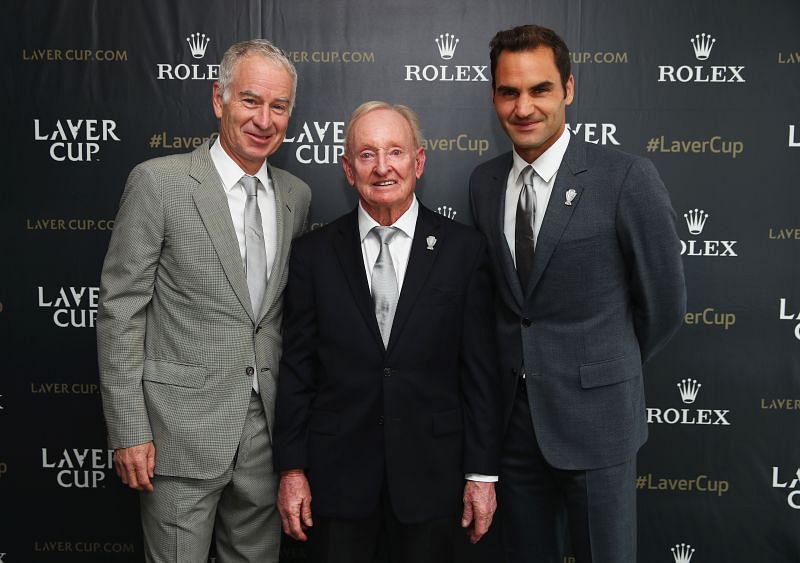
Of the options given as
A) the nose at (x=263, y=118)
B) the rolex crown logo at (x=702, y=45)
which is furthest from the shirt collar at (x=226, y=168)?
the rolex crown logo at (x=702, y=45)

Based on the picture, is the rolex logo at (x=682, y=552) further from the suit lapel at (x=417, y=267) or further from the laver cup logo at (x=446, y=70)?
the laver cup logo at (x=446, y=70)

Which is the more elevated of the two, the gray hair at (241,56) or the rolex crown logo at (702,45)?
the rolex crown logo at (702,45)

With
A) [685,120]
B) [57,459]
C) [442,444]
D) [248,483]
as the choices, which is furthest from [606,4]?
[57,459]

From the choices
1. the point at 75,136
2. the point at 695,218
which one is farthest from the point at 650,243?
the point at 75,136

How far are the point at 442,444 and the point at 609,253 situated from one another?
722 mm

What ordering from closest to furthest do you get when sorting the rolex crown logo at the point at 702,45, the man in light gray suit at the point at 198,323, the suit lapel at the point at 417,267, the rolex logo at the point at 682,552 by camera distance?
the suit lapel at the point at 417,267
the man in light gray suit at the point at 198,323
the rolex crown logo at the point at 702,45
the rolex logo at the point at 682,552

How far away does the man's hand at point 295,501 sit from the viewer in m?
1.86

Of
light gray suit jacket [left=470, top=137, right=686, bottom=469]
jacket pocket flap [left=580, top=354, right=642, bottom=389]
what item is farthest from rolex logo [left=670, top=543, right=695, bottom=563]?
jacket pocket flap [left=580, top=354, right=642, bottom=389]

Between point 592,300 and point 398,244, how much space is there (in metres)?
0.58

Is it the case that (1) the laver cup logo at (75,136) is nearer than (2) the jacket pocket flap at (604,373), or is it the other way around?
(2) the jacket pocket flap at (604,373)

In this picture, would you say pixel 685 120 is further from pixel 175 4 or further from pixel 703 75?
pixel 175 4

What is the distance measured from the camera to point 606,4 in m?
2.66

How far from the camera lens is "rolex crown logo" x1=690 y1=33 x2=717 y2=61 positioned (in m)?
2.65

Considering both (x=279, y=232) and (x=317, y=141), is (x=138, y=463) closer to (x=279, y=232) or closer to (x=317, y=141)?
(x=279, y=232)
